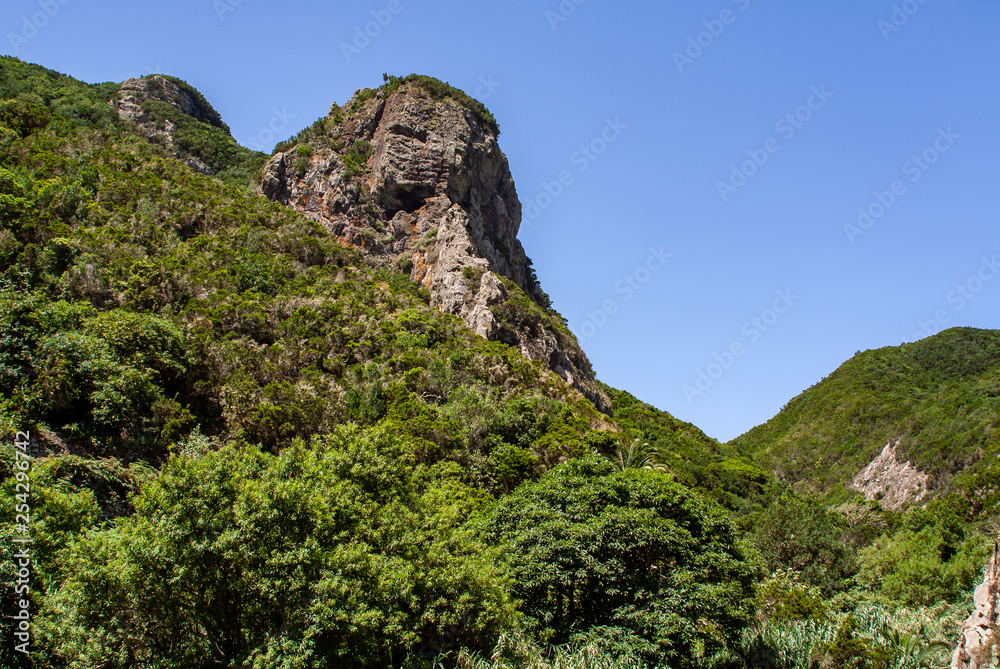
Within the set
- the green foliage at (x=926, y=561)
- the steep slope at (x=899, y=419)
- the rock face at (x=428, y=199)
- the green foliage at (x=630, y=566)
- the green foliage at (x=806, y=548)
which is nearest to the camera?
the green foliage at (x=630, y=566)

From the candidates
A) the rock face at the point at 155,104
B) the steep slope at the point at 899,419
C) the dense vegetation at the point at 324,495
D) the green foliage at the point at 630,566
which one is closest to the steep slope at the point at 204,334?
the dense vegetation at the point at 324,495

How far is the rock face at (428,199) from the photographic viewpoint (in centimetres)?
5069

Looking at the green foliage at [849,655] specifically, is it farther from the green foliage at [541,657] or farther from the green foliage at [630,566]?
the green foliage at [541,657]

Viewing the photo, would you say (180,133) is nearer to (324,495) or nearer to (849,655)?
(324,495)

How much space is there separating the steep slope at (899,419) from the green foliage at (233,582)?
1823 inches

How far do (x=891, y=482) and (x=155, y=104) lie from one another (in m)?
91.6

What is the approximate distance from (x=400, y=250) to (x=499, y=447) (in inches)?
1279

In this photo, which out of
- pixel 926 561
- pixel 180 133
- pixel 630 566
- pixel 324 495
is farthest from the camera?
pixel 180 133

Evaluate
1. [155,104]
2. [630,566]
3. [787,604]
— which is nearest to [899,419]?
[787,604]

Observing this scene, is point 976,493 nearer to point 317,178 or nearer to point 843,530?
point 843,530

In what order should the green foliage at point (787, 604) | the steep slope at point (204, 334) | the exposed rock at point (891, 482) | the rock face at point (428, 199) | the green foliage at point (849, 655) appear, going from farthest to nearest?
the exposed rock at point (891, 482)
the rock face at point (428, 199)
the steep slope at point (204, 334)
the green foliage at point (787, 604)
the green foliage at point (849, 655)

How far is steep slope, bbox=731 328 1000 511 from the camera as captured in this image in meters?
57.6

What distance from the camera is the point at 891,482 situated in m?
63.1

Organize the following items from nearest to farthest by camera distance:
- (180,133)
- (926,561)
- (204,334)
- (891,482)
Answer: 1. (204,334)
2. (926,561)
3. (891,482)
4. (180,133)
